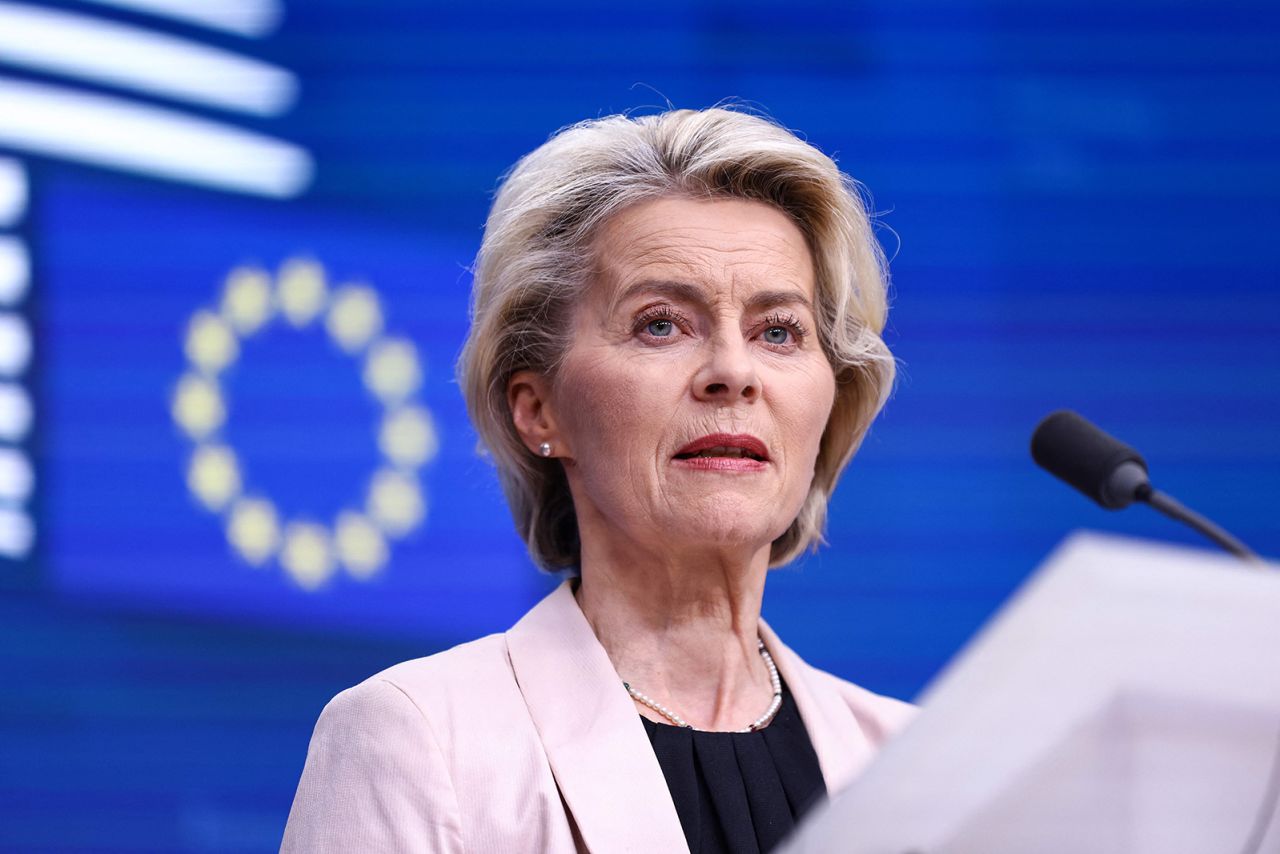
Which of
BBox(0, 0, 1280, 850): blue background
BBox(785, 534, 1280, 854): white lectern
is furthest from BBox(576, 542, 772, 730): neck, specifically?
BBox(0, 0, 1280, 850): blue background

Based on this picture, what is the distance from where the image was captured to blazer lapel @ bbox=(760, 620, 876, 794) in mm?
2098

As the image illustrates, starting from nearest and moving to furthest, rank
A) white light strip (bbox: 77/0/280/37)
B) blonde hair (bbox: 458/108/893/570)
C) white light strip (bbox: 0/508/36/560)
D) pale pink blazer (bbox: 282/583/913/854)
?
pale pink blazer (bbox: 282/583/913/854)
blonde hair (bbox: 458/108/893/570)
white light strip (bbox: 0/508/36/560)
white light strip (bbox: 77/0/280/37)

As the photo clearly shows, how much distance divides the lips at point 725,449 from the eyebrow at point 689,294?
19 cm

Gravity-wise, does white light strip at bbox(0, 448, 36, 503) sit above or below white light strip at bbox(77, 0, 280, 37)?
below

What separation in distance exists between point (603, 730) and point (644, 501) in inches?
11.6

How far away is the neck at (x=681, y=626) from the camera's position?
2.07 m

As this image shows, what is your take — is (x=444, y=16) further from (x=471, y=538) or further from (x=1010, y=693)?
(x=1010, y=693)

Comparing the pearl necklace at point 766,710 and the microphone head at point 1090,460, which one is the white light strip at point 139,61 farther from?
the microphone head at point 1090,460

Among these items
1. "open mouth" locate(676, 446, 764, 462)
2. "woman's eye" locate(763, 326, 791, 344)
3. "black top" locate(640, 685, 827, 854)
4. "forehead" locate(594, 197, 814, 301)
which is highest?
"forehead" locate(594, 197, 814, 301)

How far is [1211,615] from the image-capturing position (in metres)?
1.03

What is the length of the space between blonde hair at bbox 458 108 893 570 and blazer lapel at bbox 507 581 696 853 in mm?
276

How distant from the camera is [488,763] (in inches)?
72.6

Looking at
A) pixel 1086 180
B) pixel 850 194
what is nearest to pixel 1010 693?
pixel 850 194

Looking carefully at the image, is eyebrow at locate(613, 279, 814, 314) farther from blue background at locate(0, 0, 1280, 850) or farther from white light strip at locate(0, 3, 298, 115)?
white light strip at locate(0, 3, 298, 115)
